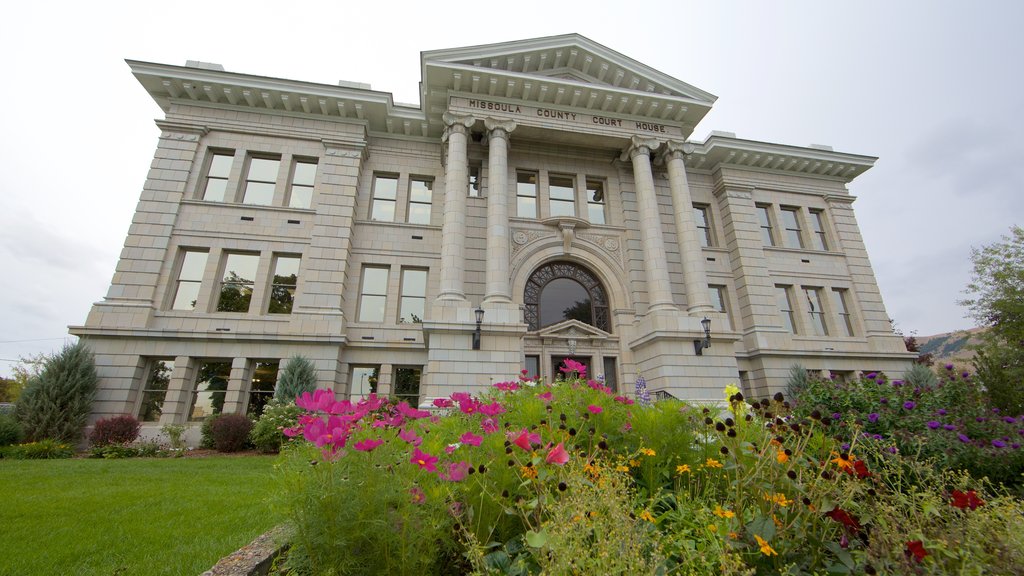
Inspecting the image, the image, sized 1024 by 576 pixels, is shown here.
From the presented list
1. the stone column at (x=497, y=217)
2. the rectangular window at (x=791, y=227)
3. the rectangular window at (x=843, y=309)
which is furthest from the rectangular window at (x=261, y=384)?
the rectangular window at (x=843, y=309)

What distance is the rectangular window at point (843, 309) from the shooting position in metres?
20.1

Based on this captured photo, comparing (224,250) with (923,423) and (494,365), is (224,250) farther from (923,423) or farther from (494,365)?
(923,423)

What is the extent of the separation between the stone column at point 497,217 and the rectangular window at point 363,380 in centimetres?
516

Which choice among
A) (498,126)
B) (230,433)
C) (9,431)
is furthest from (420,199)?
(9,431)

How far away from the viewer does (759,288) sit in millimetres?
19062

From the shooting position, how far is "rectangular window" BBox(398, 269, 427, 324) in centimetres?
1659

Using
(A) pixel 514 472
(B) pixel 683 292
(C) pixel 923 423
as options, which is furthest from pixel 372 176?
(C) pixel 923 423

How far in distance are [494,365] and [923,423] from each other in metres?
9.95

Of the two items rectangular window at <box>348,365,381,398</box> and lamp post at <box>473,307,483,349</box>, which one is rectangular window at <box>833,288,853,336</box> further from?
rectangular window at <box>348,365,381,398</box>

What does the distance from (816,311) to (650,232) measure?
10648 millimetres

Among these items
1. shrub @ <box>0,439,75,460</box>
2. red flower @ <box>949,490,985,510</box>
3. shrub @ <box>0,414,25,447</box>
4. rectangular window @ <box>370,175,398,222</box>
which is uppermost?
rectangular window @ <box>370,175,398,222</box>

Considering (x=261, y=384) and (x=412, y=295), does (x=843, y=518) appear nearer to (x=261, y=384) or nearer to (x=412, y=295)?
(x=412, y=295)

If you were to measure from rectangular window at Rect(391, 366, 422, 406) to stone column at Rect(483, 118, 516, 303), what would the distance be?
4127 millimetres

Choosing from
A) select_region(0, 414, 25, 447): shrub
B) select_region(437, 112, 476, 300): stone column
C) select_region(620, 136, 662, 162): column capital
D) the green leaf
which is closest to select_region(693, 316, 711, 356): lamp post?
select_region(620, 136, 662, 162): column capital
